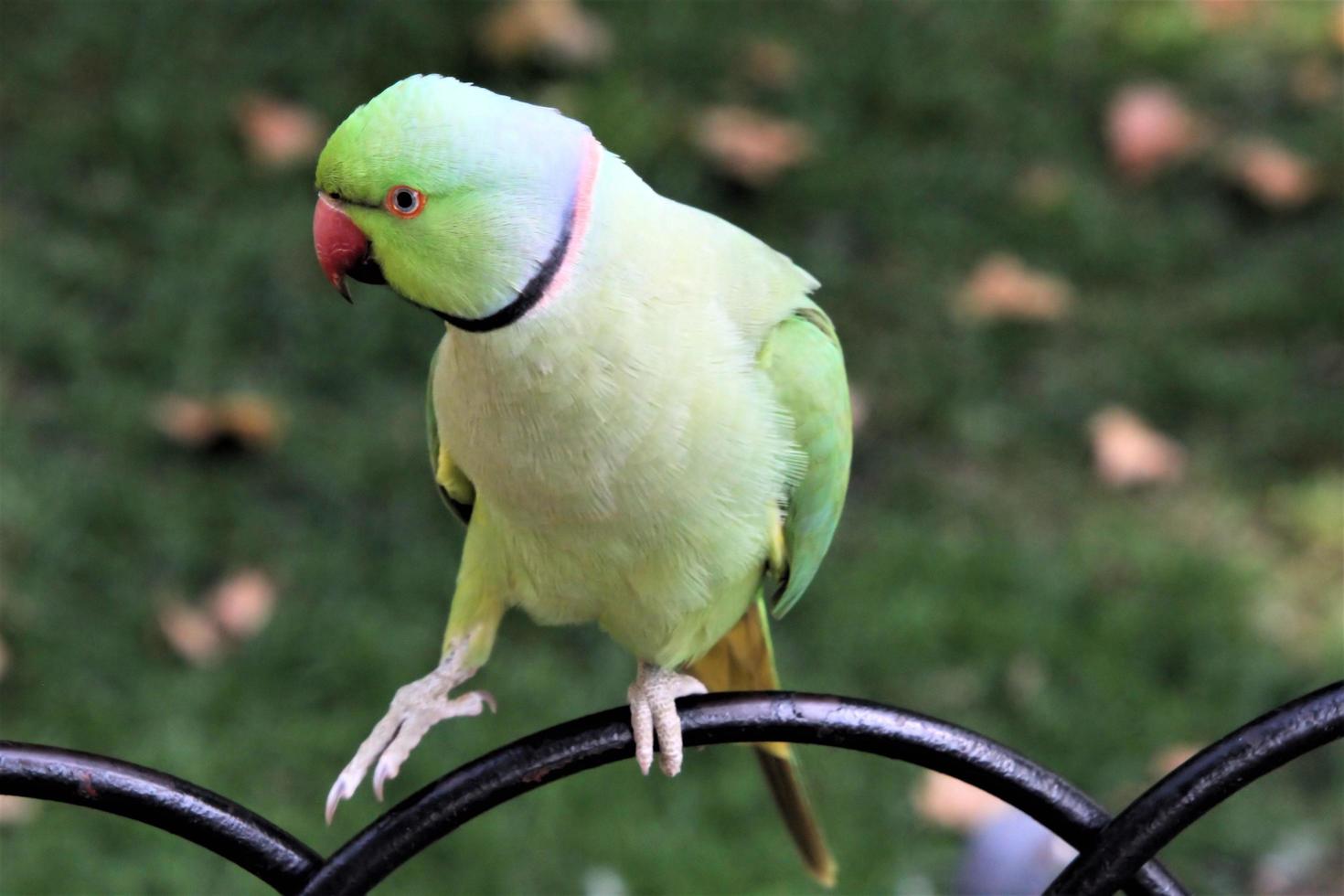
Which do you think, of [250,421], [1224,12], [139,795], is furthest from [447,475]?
[1224,12]

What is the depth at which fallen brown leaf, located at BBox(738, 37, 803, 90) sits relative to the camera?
4.29 metres

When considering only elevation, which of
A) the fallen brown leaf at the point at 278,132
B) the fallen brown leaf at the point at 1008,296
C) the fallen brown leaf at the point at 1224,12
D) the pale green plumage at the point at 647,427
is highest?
the fallen brown leaf at the point at 1224,12

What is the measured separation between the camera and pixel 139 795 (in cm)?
125

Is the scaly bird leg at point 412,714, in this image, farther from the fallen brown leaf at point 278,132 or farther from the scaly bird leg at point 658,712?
the fallen brown leaf at point 278,132

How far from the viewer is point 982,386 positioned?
12.3 feet

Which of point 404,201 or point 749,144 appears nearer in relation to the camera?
point 404,201

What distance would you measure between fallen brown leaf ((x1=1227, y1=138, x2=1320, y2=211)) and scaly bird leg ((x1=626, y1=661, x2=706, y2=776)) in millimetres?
2898

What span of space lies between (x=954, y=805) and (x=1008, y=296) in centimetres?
138

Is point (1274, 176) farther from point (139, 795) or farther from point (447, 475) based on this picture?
point (139, 795)

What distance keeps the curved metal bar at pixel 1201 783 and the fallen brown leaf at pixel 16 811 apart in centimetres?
215

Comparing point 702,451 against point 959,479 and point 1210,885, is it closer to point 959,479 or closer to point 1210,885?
point 1210,885

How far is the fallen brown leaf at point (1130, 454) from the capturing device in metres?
3.58

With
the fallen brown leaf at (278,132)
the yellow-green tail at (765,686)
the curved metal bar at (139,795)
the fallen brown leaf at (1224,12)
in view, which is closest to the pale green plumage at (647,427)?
the yellow-green tail at (765,686)

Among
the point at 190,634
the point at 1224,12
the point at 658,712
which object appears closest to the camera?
the point at 658,712
